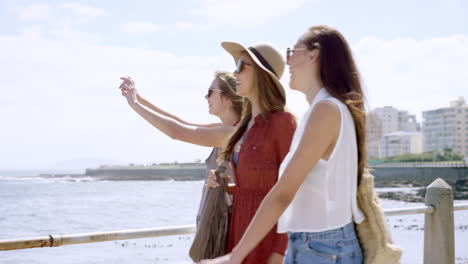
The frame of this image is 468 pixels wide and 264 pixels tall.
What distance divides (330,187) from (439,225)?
3.08 meters

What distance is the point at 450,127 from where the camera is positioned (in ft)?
426

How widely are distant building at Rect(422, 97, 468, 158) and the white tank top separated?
13015cm

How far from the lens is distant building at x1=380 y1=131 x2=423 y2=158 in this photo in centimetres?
14550

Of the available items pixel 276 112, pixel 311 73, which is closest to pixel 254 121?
pixel 276 112

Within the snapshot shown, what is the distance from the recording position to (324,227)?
1.58 m

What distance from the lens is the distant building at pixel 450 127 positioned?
128000 mm

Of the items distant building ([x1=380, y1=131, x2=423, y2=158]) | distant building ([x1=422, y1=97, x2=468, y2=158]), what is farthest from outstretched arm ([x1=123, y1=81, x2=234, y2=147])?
distant building ([x1=380, y1=131, x2=423, y2=158])

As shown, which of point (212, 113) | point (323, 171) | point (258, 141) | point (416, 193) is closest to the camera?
point (323, 171)

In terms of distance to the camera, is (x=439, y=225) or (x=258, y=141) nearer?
(x=258, y=141)

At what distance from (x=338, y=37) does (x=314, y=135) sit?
0.33 metres

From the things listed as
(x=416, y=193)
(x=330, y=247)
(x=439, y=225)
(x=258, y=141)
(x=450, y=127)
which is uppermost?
(x=450, y=127)

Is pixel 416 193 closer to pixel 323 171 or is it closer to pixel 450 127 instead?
pixel 323 171

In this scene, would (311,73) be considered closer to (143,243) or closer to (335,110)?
(335,110)

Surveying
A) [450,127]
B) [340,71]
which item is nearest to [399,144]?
[450,127]
